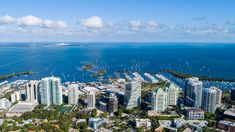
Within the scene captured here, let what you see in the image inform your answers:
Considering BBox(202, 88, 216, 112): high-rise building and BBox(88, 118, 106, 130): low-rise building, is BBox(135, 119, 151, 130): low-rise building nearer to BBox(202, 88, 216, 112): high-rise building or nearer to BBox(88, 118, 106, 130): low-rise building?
BBox(88, 118, 106, 130): low-rise building

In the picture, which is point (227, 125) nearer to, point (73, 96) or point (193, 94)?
point (193, 94)

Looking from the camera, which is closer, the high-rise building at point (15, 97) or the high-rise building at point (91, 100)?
the high-rise building at point (91, 100)

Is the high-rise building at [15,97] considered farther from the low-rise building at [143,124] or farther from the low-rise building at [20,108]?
the low-rise building at [143,124]

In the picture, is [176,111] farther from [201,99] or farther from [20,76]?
[20,76]

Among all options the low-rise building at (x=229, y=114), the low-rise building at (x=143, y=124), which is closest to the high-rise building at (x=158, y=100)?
the low-rise building at (x=143, y=124)

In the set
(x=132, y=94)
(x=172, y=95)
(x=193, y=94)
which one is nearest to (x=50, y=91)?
(x=132, y=94)

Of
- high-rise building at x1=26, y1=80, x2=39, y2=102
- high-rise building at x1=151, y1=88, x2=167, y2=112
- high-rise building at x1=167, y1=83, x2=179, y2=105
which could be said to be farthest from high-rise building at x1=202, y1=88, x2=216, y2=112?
high-rise building at x1=26, y1=80, x2=39, y2=102
